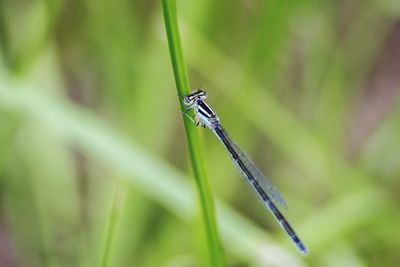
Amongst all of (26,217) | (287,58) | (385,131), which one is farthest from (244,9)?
(26,217)

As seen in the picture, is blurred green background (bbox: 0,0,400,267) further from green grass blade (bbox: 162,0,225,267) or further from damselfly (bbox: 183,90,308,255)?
green grass blade (bbox: 162,0,225,267)

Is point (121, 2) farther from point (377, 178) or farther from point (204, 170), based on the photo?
point (204, 170)

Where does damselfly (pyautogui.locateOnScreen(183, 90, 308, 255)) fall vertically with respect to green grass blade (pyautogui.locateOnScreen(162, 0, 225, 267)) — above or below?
above

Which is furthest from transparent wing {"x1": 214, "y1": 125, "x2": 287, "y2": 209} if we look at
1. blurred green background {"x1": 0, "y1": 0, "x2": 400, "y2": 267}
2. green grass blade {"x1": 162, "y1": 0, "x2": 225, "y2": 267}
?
green grass blade {"x1": 162, "y1": 0, "x2": 225, "y2": 267}

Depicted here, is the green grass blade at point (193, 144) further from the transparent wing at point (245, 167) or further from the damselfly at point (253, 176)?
the transparent wing at point (245, 167)

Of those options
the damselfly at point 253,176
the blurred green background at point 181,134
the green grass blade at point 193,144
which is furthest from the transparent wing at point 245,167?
the green grass blade at point 193,144

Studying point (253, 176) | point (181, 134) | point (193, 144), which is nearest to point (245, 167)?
point (253, 176)
